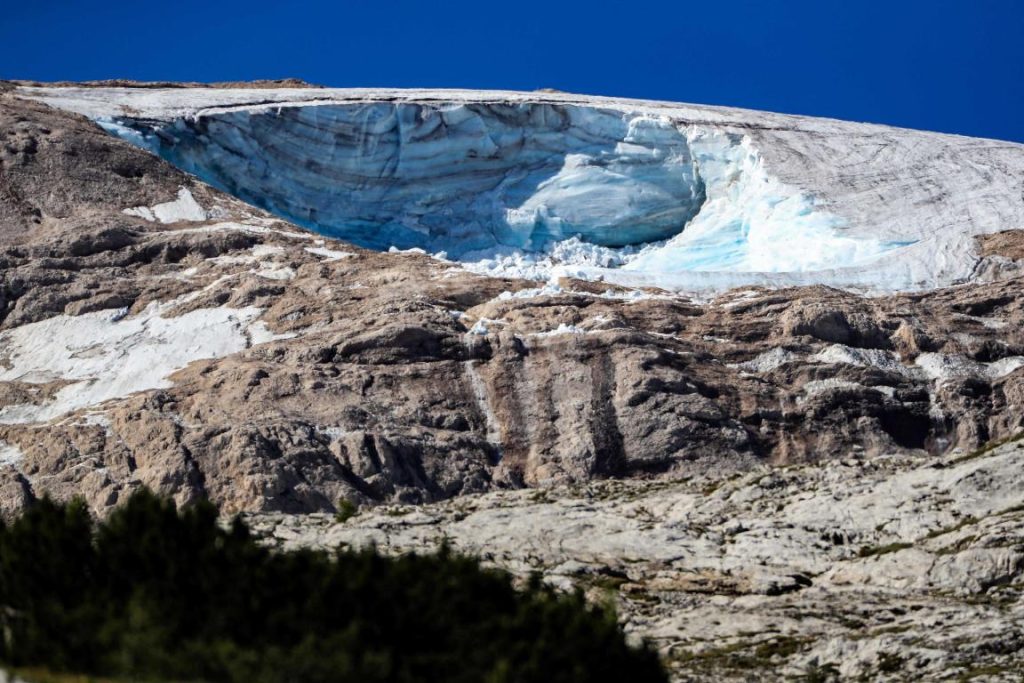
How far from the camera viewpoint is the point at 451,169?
97.3m

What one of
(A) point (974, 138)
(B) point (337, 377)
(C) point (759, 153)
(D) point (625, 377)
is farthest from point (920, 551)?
(A) point (974, 138)

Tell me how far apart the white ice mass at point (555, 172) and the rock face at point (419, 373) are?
13540 millimetres

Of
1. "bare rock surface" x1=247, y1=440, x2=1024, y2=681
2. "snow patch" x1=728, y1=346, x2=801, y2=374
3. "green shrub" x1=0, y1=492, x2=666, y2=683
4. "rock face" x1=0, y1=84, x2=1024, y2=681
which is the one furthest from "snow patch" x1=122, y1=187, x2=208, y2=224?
"green shrub" x1=0, y1=492, x2=666, y2=683

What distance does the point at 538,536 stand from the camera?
53.1 metres

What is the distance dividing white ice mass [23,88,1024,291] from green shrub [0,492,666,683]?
47396 millimetres

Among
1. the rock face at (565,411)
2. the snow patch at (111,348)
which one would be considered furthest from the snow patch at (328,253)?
the snow patch at (111,348)

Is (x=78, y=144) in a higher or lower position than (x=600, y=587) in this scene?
higher

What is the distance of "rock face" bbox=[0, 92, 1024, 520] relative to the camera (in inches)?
2470

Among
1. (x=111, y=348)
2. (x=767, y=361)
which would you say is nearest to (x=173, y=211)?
(x=111, y=348)

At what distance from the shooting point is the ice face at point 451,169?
9481 cm

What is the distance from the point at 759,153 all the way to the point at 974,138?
1337cm

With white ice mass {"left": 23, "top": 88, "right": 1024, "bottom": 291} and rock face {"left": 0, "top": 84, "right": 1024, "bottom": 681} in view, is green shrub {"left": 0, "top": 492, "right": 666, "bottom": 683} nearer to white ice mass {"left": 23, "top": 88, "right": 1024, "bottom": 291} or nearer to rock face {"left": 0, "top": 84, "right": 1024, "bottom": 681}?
rock face {"left": 0, "top": 84, "right": 1024, "bottom": 681}

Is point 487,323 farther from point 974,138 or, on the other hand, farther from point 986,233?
point 974,138

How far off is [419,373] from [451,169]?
3091cm
